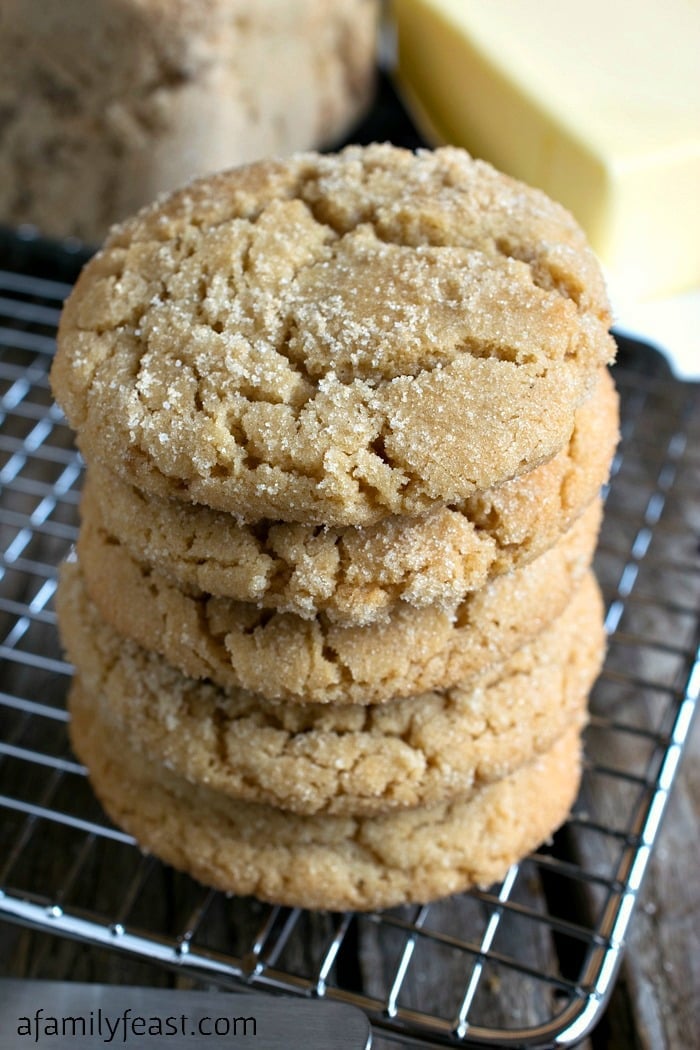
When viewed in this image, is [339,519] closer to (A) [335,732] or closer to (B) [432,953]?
(A) [335,732]

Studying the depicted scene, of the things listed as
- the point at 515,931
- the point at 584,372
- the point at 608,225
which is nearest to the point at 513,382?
the point at 584,372

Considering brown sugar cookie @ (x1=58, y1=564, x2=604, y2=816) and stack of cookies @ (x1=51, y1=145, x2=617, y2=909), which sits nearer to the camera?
stack of cookies @ (x1=51, y1=145, x2=617, y2=909)

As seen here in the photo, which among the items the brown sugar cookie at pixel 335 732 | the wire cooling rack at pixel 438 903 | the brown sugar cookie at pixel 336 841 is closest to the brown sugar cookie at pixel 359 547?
the brown sugar cookie at pixel 335 732

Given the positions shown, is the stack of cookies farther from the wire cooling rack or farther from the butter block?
the butter block

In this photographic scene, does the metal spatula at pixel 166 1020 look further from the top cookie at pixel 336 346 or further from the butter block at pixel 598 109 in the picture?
the butter block at pixel 598 109

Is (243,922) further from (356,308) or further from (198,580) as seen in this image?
(356,308)

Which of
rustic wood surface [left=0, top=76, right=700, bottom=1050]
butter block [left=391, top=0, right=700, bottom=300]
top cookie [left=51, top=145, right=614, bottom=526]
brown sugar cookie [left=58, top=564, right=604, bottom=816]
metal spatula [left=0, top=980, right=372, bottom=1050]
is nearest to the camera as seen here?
top cookie [left=51, top=145, right=614, bottom=526]

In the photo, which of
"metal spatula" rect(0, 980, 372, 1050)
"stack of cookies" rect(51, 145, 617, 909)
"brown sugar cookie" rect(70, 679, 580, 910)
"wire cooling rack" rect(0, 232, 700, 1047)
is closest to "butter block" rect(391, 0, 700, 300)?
"wire cooling rack" rect(0, 232, 700, 1047)
